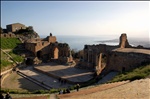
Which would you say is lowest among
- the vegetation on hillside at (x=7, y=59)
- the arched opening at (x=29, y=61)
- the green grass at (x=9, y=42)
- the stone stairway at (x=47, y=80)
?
the stone stairway at (x=47, y=80)

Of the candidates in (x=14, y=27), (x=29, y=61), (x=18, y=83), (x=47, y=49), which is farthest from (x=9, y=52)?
(x=14, y=27)

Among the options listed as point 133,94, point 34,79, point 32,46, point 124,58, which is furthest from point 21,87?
point 32,46

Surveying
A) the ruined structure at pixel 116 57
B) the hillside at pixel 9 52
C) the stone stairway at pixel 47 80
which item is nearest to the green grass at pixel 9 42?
the hillside at pixel 9 52

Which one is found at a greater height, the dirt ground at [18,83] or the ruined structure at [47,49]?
the ruined structure at [47,49]

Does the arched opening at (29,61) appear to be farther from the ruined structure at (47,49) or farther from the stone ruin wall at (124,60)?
the stone ruin wall at (124,60)

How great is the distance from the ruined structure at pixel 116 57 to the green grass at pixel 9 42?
64.4 feet

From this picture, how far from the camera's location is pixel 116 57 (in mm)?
27250

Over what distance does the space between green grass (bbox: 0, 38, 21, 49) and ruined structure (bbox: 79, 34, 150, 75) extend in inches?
773

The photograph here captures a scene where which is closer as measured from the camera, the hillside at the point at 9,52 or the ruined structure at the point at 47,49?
the hillside at the point at 9,52

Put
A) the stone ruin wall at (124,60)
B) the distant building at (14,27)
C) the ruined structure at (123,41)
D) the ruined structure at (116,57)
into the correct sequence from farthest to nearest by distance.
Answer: the distant building at (14,27), the ruined structure at (123,41), the ruined structure at (116,57), the stone ruin wall at (124,60)

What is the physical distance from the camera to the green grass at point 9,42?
44.4 meters

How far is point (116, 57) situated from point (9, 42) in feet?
94.3

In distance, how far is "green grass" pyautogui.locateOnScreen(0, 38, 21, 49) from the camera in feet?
146

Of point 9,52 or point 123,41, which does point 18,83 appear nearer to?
point 9,52
